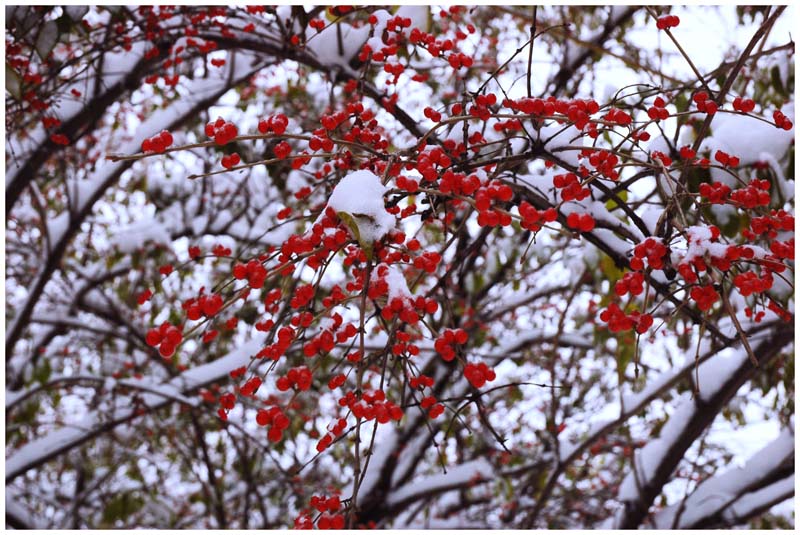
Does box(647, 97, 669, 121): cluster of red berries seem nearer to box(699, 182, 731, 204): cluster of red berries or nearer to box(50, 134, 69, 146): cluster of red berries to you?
box(699, 182, 731, 204): cluster of red berries

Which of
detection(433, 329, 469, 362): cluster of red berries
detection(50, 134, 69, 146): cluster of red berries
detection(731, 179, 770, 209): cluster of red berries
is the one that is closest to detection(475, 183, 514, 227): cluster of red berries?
detection(433, 329, 469, 362): cluster of red berries

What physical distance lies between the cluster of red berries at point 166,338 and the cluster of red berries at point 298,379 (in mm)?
173

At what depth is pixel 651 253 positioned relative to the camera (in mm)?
979

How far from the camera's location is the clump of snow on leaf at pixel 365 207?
84cm

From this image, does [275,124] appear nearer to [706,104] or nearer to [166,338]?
[166,338]

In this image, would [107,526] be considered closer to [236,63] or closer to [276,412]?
[236,63]

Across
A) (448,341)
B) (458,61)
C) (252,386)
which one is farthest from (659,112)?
(252,386)

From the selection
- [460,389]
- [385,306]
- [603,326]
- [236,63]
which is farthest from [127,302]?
[385,306]

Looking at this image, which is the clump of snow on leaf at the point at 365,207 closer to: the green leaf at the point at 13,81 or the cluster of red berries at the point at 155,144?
the cluster of red berries at the point at 155,144

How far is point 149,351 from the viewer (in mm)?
3182

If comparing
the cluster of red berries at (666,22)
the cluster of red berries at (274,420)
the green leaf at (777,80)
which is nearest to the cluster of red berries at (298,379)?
the cluster of red berries at (274,420)

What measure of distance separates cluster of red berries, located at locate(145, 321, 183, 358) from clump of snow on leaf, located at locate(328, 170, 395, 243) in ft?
1.04

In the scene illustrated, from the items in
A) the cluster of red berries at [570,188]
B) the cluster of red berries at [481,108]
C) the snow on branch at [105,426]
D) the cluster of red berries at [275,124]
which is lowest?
the cluster of red berries at [570,188]

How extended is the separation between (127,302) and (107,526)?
1201mm
